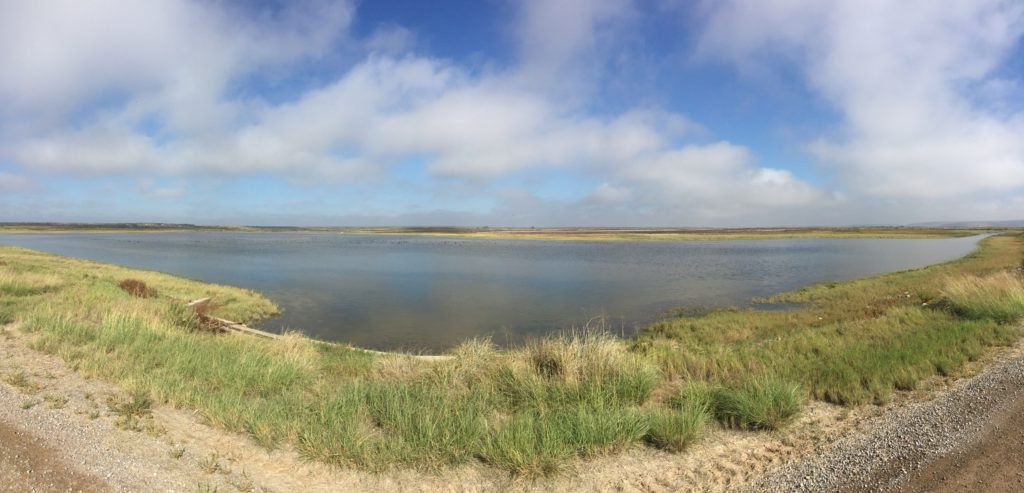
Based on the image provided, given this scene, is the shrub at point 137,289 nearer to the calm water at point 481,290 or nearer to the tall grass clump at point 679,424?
the calm water at point 481,290

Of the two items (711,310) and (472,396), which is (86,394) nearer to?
(472,396)

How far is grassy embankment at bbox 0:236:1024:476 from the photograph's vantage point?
20.4 feet

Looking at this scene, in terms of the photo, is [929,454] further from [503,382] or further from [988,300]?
[988,300]

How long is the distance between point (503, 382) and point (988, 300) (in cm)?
1425

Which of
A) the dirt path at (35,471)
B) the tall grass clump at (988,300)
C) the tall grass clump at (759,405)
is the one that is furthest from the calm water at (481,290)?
the dirt path at (35,471)

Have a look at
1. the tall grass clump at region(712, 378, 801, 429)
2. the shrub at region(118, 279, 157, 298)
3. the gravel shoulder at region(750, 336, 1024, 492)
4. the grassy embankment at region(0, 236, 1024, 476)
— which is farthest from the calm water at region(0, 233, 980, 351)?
the gravel shoulder at region(750, 336, 1024, 492)

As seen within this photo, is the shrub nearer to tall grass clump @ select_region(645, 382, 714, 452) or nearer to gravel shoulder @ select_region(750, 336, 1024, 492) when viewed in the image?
A: tall grass clump @ select_region(645, 382, 714, 452)

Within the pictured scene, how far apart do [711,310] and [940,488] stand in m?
20.8

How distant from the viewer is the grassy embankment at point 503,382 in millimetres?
6211

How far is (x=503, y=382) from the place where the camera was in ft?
28.6

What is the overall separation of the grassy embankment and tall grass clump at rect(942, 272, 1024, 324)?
7cm

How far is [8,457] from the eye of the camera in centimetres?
525

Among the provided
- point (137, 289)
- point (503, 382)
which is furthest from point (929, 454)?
point (137, 289)

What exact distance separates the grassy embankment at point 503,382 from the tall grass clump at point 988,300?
71 mm
